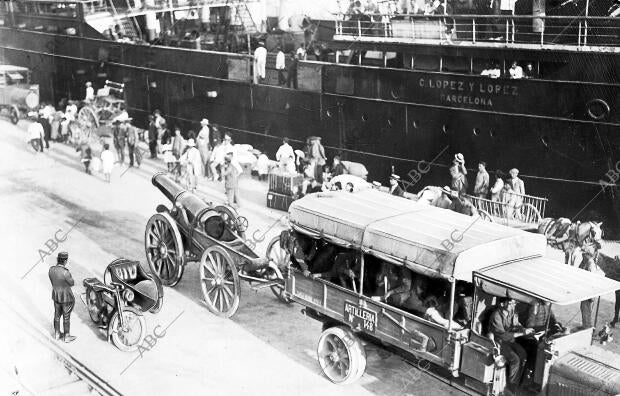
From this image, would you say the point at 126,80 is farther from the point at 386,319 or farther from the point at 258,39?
the point at 386,319

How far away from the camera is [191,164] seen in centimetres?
2059

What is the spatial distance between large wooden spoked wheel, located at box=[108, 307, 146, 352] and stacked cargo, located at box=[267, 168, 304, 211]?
742 cm

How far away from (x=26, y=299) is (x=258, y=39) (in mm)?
16807

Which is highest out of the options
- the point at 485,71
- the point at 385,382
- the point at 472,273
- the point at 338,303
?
the point at 485,71

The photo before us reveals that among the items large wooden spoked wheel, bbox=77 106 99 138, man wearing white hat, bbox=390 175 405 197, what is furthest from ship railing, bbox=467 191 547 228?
large wooden spoked wheel, bbox=77 106 99 138

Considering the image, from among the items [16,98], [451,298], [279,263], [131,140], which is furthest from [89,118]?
[451,298]

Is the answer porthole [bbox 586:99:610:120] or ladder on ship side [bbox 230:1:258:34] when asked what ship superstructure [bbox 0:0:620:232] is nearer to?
porthole [bbox 586:99:610:120]

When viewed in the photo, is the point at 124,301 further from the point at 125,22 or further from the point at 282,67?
the point at 125,22

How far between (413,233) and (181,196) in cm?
545

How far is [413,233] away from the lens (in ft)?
32.8

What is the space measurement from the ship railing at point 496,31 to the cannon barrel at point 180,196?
8215 mm

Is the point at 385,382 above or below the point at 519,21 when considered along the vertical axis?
below

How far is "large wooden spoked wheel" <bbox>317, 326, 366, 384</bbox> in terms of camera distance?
1048cm

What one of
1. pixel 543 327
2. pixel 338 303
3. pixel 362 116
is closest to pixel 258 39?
pixel 362 116
